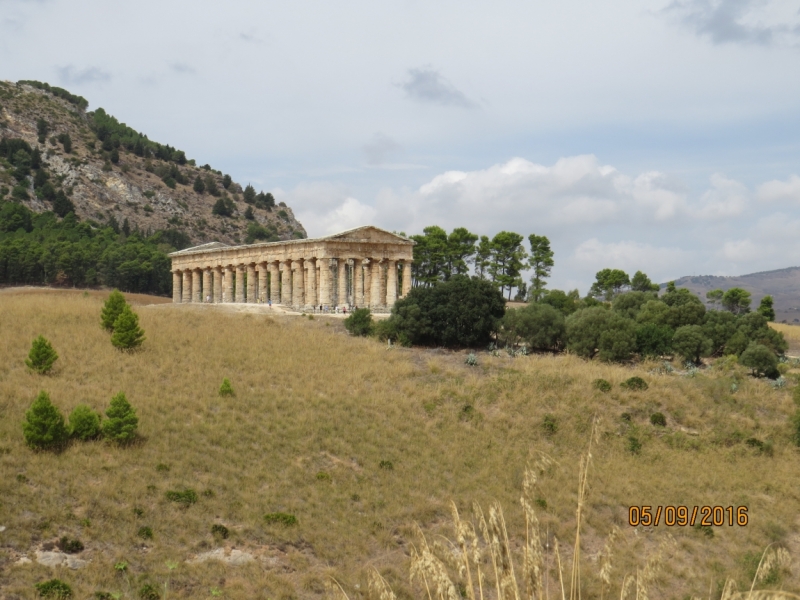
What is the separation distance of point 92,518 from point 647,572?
17.0 meters

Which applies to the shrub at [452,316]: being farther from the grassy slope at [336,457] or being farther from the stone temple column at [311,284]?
the stone temple column at [311,284]

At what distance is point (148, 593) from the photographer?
16.5 m

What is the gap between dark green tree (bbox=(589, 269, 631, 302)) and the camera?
8025 cm

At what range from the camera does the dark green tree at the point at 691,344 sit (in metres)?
43.3

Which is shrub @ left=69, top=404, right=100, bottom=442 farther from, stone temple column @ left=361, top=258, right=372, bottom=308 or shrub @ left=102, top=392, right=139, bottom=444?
stone temple column @ left=361, top=258, right=372, bottom=308

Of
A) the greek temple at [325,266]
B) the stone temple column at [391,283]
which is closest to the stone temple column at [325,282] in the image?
the greek temple at [325,266]

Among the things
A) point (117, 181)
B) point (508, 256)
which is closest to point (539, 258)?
point (508, 256)

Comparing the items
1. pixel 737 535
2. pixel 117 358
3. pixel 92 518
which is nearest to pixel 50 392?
pixel 117 358

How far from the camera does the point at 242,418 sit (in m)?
26.6

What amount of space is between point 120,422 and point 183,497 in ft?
11.1

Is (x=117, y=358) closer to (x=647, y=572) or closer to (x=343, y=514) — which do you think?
(x=343, y=514)

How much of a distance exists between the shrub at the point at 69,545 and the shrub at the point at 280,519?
468 cm

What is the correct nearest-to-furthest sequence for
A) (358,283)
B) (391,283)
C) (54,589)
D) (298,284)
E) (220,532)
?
(54,589)
(220,532)
(391,283)
(298,284)
(358,283)
